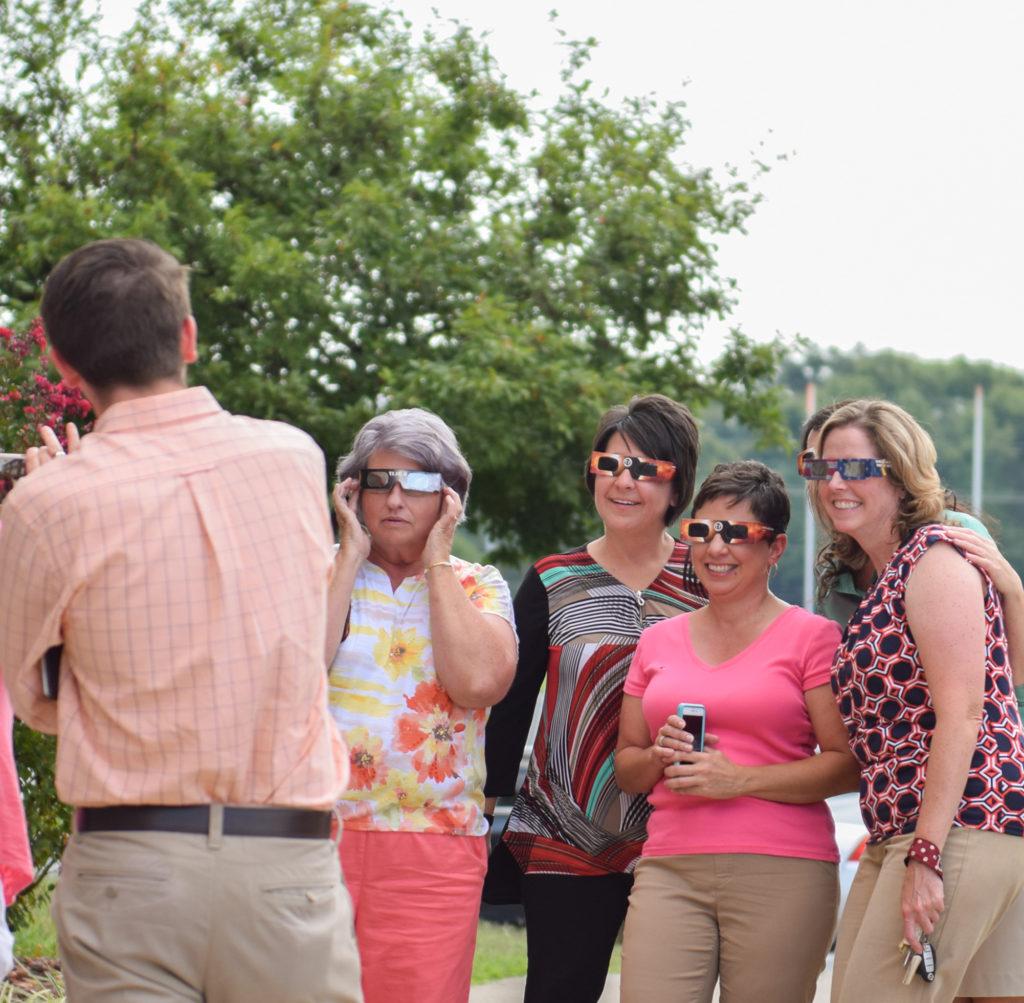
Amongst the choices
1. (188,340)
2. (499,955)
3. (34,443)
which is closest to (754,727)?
(188,340)

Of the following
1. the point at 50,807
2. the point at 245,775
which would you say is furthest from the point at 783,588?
the point at 245,775

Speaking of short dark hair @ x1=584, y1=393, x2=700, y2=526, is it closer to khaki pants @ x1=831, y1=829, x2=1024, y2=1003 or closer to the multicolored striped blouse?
the multicolored striped blouse

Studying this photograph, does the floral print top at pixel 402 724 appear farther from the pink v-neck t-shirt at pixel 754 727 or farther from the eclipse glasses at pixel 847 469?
the eclipse glasses at pixel 847 469

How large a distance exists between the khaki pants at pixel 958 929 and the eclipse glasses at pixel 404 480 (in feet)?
4.81

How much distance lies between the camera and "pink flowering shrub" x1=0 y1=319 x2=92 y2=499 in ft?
19.6

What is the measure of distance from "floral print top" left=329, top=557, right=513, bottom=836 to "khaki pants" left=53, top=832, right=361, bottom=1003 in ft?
→ 3.74

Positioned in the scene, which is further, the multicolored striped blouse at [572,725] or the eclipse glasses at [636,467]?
the eclipse glasses at [636,467]

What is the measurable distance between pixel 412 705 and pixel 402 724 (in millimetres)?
56

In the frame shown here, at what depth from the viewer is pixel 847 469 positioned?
12.4ft

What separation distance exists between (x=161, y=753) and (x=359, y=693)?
4.33 feet

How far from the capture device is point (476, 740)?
3.89 m

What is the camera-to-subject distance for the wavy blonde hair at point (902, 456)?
12.3 ft

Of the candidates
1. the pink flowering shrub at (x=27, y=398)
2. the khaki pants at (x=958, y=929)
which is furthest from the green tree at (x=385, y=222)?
the khaki pants at (x=958, y=929)

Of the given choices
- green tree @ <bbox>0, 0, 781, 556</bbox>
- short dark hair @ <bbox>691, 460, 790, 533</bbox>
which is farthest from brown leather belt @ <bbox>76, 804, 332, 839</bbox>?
green tree @ <bbox>0, 0, 781, 556</bbox>
